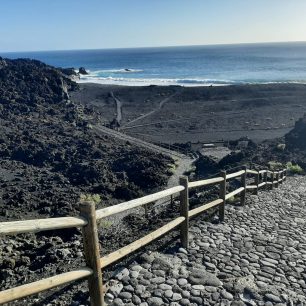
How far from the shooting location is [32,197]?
976 inches

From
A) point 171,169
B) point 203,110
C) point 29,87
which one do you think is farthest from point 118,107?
point 171,169

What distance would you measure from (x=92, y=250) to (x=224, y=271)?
356 cm

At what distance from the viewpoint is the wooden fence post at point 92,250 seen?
5.61 metres

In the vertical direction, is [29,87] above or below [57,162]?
above

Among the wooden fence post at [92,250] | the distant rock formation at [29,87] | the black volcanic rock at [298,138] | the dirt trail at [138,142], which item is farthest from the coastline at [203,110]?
the wooden fence post at [92,250]

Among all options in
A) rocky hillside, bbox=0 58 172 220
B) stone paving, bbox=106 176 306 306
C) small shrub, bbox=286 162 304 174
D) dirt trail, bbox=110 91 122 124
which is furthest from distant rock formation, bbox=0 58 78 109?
stone paving, bbox=106 176 306 306

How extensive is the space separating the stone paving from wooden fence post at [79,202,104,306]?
80cm

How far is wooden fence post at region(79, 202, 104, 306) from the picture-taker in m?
5.61

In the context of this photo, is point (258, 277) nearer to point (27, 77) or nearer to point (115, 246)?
point (115, 246)

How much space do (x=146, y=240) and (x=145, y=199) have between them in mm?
791

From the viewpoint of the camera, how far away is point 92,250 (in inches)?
225

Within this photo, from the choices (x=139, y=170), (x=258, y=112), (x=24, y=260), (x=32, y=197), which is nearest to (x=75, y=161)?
(x=139, y=170)

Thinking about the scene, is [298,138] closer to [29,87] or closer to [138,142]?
[138,142]

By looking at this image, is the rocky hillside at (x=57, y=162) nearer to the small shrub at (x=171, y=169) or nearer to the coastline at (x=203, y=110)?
the small shrub at (x=171, y=169)
